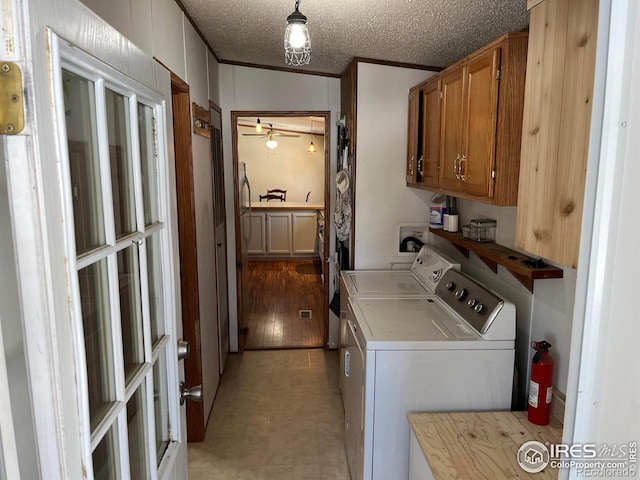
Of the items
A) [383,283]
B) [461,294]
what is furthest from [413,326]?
[383,283]

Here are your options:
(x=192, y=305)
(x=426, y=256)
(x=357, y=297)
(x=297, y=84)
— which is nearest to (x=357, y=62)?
(x=297, y=84)

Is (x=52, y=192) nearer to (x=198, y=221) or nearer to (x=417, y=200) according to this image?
(x=198, y=221)

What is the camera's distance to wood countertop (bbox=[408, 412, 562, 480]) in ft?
4.81

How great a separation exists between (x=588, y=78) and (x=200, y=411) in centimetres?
257

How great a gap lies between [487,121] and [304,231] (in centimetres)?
567

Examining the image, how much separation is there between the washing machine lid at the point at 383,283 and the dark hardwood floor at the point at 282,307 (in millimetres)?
1322

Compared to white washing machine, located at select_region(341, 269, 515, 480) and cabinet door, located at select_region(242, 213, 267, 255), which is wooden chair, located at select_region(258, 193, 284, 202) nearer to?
cabinet door, located at select_region(242, 213, 267, 255)

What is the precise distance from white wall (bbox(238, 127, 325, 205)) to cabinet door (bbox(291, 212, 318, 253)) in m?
1.51

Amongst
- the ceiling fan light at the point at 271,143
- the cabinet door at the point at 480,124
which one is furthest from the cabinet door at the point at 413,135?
the ceiling fan light at the point at 271,143

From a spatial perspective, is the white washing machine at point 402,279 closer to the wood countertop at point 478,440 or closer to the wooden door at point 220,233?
the wood countertop at point 478,440

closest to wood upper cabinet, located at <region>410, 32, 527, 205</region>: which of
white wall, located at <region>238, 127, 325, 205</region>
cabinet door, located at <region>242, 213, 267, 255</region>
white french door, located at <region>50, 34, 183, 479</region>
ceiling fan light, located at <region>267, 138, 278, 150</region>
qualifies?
white french door, located at <region>50, 34, 183, 479</region>

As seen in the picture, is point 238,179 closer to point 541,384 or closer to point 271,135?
point 541,384

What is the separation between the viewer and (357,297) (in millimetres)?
2508

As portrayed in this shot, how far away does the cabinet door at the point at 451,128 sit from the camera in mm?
2174
